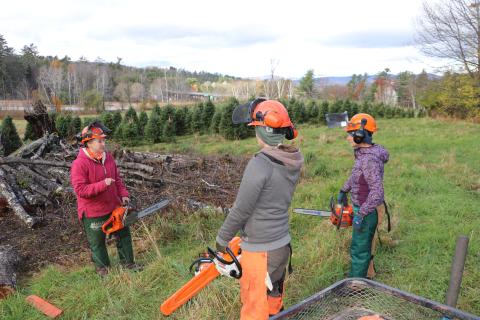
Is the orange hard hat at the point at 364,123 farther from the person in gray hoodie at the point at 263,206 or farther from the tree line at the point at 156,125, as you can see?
the tree line at the point at 156,125

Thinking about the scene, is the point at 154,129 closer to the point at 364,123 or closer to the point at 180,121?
the point at 180,121

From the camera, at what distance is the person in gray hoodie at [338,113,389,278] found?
3.41 meters

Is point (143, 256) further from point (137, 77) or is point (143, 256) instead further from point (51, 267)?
point (137, 77)

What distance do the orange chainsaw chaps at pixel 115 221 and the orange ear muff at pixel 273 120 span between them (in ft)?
7.77

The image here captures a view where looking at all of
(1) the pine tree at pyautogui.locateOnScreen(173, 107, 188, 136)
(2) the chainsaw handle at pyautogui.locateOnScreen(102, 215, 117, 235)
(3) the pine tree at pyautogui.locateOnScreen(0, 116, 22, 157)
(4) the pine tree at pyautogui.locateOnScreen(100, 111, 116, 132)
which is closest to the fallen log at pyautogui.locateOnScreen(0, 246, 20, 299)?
(2) the chainsaw handle at pyautogui.locateOnScreen(102, 215, 117, 235)

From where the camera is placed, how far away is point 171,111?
60.5 ft

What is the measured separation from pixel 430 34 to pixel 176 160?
23.5 meters

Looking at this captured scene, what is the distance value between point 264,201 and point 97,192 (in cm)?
211

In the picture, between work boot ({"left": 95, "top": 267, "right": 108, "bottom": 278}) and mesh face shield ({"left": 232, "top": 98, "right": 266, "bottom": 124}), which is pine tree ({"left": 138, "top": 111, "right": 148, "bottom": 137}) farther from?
mesh face shield ({"left": 232, "top": 98, "right": 266, "bottom": 124})

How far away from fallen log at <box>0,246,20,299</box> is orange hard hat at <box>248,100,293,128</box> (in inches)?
131

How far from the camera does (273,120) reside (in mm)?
2318

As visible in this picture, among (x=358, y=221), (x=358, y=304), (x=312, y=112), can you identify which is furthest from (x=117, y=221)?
(x=312, y=112)

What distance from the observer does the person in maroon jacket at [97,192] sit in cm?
377

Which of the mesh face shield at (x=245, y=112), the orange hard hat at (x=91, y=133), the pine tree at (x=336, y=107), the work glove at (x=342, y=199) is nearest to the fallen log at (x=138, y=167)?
the orange hard hat at (x=91, y=133)
